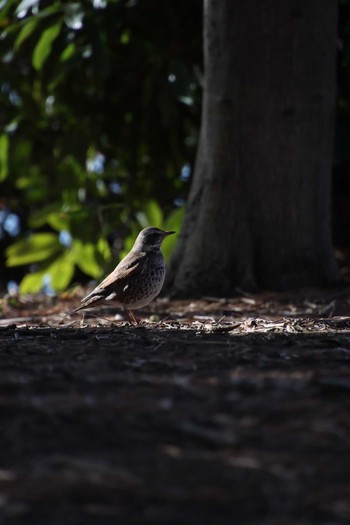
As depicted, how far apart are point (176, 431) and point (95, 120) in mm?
8099

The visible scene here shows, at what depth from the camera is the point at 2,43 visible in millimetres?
9781

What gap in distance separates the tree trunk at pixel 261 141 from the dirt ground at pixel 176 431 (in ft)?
9.73

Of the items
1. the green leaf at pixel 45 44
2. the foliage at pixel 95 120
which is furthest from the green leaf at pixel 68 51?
the green leaf at pixel 45 44

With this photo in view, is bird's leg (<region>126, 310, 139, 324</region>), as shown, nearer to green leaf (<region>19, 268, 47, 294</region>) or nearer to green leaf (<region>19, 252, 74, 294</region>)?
green leaf (<region>19, 252, 74, 294</region>)

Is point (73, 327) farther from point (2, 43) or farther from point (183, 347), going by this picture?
point (2, 43)

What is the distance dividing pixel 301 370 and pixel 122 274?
3.03 metres

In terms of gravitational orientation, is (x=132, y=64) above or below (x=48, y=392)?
above

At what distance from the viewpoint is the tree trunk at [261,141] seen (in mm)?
8672

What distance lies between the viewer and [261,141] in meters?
8.74

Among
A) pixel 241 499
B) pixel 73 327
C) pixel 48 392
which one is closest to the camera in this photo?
pixel 241 499

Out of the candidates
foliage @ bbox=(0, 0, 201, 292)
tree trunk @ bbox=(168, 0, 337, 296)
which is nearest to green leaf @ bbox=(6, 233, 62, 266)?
foliage @ bbox=(0, 0, 201, 292)

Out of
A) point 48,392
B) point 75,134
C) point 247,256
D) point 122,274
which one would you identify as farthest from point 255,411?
point 75,134

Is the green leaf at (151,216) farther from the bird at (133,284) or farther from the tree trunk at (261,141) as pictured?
the bird at (133,284)

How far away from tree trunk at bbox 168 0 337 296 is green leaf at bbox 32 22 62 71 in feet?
5.17
